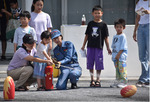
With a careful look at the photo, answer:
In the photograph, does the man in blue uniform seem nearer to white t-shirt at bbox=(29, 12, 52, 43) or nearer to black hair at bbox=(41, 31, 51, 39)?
black hair at bbox=(41, 31, 51, 39)

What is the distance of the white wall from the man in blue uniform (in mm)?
1533

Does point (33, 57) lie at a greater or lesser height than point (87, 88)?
greater

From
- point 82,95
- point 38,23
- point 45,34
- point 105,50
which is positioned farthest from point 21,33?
point 105,50

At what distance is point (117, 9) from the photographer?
14.7 meters

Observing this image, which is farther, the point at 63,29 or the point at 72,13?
the point at 72,13

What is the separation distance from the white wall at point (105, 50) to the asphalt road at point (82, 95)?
5.85ft

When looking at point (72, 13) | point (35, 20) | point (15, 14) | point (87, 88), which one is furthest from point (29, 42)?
point (72, 13)

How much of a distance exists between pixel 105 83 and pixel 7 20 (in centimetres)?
417

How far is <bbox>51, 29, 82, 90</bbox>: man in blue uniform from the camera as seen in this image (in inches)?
Answer: 338

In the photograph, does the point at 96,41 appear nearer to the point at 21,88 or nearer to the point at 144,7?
the point at 144,7

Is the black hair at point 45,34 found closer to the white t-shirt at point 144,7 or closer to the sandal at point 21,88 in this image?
the sandal at point 21,88

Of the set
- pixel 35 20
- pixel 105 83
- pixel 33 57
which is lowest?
pixel 105 83

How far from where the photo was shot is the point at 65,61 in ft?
28.4

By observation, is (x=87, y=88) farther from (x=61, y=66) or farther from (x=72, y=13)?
(x=72, y=13)
